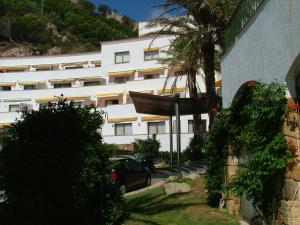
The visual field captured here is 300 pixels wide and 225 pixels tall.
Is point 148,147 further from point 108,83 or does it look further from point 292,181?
point 292,181

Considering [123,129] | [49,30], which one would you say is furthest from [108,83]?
[49,30]

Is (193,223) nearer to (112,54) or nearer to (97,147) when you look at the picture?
(97,147)

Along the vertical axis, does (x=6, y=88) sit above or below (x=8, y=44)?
below

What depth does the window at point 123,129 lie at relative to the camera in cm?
5200

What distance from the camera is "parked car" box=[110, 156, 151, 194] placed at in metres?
19.3

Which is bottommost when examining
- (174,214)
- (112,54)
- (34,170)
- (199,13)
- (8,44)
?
(174,214)

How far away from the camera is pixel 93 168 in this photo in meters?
11.8

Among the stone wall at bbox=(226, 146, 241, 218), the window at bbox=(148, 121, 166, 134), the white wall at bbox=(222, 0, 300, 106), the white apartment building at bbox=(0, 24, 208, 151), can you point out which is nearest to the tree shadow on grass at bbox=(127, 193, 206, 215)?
the stone wall at bbox=(226, 146, 241, 218)

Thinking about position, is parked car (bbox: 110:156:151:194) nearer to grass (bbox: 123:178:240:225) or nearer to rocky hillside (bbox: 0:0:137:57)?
grass (bbox: 123:178:240:225)

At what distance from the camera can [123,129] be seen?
2060 inches

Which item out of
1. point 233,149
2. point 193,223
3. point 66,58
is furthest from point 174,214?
point 66,58

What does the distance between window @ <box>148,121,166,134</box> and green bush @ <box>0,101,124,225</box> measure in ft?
125

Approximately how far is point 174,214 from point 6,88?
5530cm

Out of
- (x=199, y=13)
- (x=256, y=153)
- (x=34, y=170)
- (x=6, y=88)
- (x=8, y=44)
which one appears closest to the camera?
(x=256, y=153)
